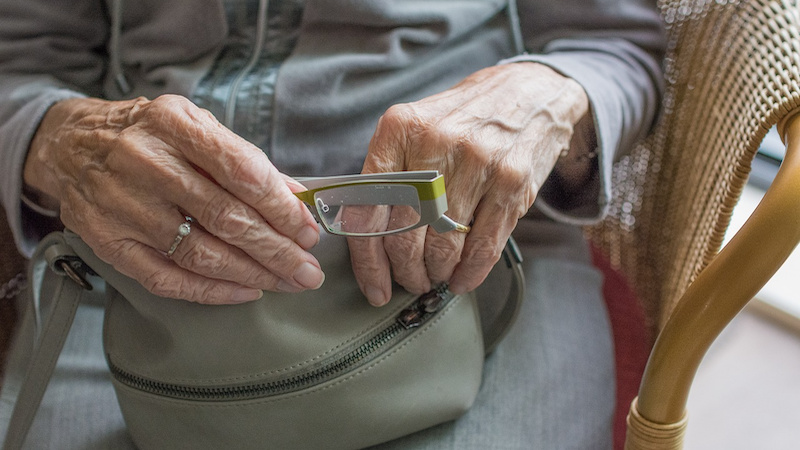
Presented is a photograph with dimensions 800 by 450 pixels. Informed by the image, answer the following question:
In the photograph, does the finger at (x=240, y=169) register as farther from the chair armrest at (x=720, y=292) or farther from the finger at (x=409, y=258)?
the chair armrest at (x=720, y=292)

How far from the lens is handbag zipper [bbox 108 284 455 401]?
52cm

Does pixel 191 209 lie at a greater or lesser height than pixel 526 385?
greater

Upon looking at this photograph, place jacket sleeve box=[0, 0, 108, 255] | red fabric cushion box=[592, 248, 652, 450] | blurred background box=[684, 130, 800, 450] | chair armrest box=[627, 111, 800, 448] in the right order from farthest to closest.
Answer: blurred background box=[684, 130, 800, 450], red fabric cushion box=[592, 248, 652, 450], jacket sleeve box=[0, 0, 108, 255], chair armrest box=[627, 111, 800, 448]

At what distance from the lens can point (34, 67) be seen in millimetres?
725

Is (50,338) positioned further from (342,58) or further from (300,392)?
(342,58)

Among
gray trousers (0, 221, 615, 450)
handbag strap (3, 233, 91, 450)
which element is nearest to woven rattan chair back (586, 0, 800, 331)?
gray trousers (0, 221, 615, 450)

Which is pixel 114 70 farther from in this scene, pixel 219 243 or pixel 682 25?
pixel 682 25

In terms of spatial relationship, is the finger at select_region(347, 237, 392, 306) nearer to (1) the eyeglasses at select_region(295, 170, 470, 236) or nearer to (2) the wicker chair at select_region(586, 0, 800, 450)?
(1) the eyeglasses at select_region(295, 170, 470, 236)

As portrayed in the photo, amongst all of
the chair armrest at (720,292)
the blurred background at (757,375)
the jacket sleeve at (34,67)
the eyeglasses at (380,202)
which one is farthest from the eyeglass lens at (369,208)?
the blurred background at (757,375)

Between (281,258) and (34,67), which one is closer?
(281,258)

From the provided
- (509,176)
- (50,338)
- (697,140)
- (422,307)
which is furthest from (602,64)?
(50,338)

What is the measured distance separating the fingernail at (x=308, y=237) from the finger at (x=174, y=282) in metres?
0.06

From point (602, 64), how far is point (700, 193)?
0.18 meters

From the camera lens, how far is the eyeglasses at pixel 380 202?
0.45 metres
